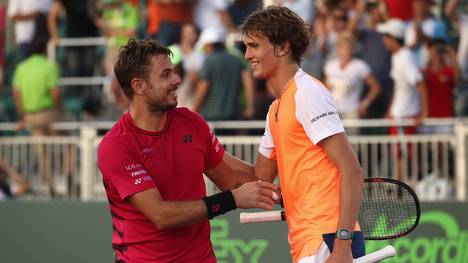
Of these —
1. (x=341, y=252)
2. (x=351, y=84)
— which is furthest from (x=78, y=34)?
(x=341, y=252)

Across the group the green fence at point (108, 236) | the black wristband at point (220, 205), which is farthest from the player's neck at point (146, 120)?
the green fence at point (108, 236)

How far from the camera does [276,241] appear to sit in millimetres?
10578

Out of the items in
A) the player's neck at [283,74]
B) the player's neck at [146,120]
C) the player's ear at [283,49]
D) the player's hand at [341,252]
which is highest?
the player's ear at [283,49]

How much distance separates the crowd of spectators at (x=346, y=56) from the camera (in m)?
11.5

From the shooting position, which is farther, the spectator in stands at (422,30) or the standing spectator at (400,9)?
the standing spectator at (400,9)

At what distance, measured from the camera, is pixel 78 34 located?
14305 mm

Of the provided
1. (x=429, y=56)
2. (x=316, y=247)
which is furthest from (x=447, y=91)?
(x=316, y=247)

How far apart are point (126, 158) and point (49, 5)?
27.9ft

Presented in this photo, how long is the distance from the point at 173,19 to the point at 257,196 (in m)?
7.22

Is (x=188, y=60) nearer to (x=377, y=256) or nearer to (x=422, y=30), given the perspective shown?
(x=422, y=30)

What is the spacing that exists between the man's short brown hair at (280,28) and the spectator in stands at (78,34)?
28.2 feet

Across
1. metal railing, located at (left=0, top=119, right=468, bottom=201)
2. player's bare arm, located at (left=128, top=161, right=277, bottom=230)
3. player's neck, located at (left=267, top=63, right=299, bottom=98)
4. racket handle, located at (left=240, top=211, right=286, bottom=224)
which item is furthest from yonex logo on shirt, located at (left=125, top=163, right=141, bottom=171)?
metal railing, located at (left=0, top=119, right=468, bottom=201)

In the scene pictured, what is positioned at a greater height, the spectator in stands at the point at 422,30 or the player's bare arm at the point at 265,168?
the spectator in stands at the point at 422,30

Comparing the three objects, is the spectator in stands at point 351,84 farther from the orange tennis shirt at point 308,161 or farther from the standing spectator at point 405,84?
the orange tennis shirt at point 308,161
